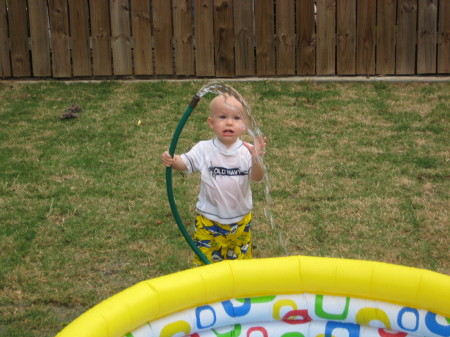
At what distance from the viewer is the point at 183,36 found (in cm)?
798

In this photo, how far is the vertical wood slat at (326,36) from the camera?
7871 mm

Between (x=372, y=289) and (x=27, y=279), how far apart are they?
2184mm

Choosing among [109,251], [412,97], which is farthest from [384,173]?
[109,251]

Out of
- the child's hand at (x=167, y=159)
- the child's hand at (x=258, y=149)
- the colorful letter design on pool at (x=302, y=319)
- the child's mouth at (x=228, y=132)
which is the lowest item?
the colorful letter design on pool at (x=302, y=319)

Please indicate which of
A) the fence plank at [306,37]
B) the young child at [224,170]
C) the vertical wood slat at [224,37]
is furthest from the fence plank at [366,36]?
the young child at [224,170]

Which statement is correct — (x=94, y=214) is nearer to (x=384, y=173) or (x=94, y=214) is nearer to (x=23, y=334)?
(x=23, y=334)

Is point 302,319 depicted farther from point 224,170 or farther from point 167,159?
point 167,159

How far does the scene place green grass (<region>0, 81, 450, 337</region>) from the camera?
15.2 ft

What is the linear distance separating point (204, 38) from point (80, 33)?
1.39 meters

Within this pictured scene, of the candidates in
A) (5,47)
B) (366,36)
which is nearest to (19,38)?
(5,47)

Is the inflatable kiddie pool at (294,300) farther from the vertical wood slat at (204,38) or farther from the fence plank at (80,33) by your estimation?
the fence plank at (80,33)

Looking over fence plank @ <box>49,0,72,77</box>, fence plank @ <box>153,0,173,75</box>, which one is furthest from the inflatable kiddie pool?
fence plank @ <box>49,0,72,77</box>

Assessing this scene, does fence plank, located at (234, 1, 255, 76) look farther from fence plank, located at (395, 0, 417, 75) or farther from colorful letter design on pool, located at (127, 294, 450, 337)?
colorful letter design on pool, located at (127, 294, 450, 337)

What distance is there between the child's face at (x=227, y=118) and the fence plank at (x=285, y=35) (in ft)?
13.8
